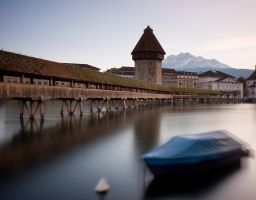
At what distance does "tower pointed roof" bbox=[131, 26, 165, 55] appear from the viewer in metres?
92.3

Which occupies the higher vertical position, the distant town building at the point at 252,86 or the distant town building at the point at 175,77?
the distant town building at the point at 175,77

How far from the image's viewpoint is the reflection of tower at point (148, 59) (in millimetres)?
91688

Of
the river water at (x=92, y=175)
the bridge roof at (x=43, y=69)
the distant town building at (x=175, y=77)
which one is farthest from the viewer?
the distant town building at (x=175, y=77)

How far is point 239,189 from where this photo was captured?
10.7 m

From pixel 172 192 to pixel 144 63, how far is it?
83.6m

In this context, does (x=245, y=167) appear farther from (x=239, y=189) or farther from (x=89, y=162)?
(x=89, y=162)

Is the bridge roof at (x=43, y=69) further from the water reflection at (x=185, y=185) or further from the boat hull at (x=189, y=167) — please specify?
the water reflection at (x=185, y=185)

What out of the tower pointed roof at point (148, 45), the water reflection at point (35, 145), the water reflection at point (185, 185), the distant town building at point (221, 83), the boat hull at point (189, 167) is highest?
the tower pointed roof at point (148, 45)

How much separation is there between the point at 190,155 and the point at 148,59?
82.1 meters

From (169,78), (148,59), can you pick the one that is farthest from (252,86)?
(148,59)

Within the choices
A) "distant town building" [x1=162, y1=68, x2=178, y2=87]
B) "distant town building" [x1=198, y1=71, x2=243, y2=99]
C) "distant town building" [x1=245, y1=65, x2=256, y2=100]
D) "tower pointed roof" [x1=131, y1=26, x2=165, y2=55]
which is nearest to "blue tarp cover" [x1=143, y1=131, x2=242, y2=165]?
"tower pointed roof" [x1=131, y1=26, x2=165, y2=55]

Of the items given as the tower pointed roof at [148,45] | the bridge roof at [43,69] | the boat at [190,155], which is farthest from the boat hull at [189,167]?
the tower pointed roof at [148,45]

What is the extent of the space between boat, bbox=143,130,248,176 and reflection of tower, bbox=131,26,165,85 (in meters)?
78.9

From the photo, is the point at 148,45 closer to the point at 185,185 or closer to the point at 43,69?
the point at 43,69
